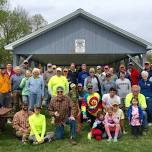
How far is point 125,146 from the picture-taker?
11.3 meters

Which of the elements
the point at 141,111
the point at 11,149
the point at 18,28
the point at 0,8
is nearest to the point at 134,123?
the point at 141,111

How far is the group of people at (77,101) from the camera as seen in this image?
39.5ft

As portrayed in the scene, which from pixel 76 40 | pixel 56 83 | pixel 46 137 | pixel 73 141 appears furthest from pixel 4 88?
pixel 76 40

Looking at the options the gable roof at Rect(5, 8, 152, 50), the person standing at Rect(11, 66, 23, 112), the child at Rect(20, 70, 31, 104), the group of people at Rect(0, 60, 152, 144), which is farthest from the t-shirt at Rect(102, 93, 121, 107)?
the gable roof at Rect(5, 8, 152, 50)

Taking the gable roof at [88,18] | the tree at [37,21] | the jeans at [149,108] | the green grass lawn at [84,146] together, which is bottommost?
the green grass lawn at [84,146]

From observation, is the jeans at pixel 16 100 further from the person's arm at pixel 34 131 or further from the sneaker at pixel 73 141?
the sneaker at pixel 73 141

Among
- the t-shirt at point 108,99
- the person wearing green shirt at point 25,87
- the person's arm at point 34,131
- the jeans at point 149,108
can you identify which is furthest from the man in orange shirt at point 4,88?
the jeans at point 149,108

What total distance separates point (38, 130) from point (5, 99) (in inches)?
104

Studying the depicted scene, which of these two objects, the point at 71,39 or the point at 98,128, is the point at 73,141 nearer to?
the point at 98,128

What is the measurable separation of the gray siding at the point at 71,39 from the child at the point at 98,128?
8.32 metres

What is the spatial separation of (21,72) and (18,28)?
41.0 m

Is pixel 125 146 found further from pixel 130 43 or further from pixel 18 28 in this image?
pixel 18 28

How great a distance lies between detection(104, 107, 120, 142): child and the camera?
1194cm

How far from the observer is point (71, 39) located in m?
20.4
